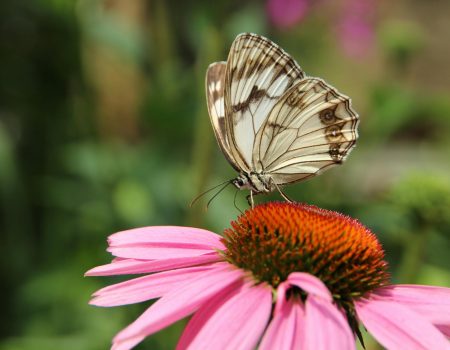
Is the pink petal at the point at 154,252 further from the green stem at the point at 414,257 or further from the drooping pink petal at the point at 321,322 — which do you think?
the green stem at the point at 414,257

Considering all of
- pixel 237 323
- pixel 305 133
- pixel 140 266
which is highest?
pixel 305 133

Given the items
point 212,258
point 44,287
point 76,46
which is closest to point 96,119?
point 76,46

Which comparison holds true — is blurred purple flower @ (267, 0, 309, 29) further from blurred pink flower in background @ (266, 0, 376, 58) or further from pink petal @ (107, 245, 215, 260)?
pink petal @ (107, 245, 215, 260)

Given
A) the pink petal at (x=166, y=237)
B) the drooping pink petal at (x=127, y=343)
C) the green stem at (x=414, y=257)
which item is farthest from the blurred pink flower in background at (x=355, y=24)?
the drooping pink petal at (x=127, y=343)

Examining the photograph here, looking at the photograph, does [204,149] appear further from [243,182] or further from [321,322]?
[321,322]

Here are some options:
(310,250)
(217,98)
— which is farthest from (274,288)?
(217,98)
